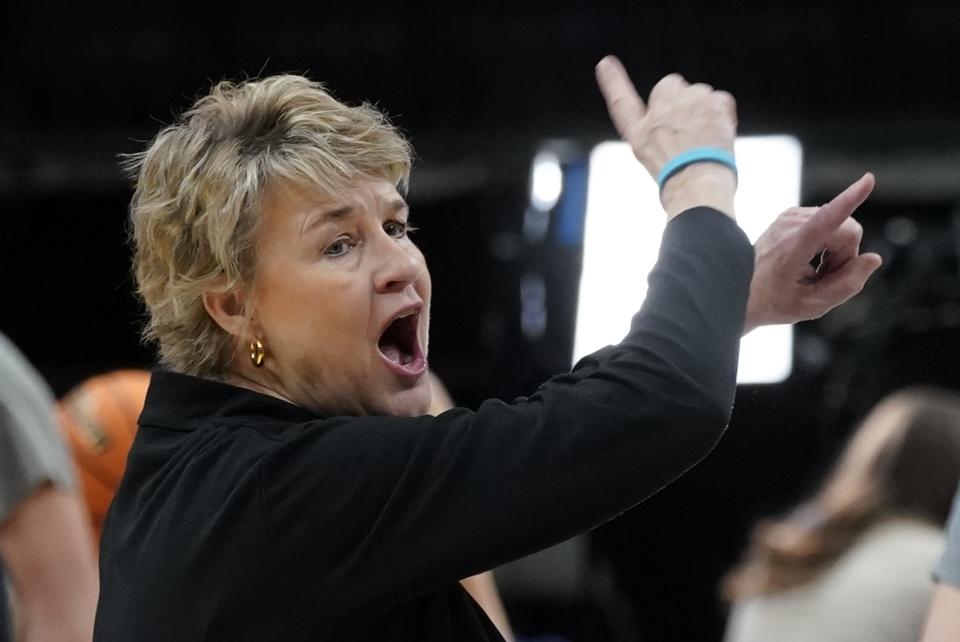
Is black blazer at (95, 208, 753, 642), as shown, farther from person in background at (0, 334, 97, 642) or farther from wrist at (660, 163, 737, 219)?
person in background at (0, 334, 97, 642)

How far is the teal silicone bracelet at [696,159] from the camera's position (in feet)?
3.48

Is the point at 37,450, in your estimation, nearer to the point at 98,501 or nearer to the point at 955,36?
the point at 98,501

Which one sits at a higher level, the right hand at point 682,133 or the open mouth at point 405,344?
the right hand at point 682,133

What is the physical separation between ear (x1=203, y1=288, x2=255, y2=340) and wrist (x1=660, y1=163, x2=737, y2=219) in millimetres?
350

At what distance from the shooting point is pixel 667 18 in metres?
3.70

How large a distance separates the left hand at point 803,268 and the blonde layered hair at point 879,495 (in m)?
0.87

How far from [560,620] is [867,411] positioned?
0.94m

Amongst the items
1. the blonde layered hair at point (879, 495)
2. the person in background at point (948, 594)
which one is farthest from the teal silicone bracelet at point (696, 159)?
the blonde layered hair at point (879, 495)

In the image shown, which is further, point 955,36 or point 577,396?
point 955,36

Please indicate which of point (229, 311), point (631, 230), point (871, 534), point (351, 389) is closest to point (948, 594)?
point (351, 389)

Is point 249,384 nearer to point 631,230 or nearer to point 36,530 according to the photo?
point 36,530

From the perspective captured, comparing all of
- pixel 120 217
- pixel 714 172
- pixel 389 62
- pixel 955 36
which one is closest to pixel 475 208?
pixel 389 62

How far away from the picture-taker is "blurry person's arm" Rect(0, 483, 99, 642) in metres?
1.65

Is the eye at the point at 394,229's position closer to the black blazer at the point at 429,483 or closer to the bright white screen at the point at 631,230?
the black blazer at the point at 429,483
